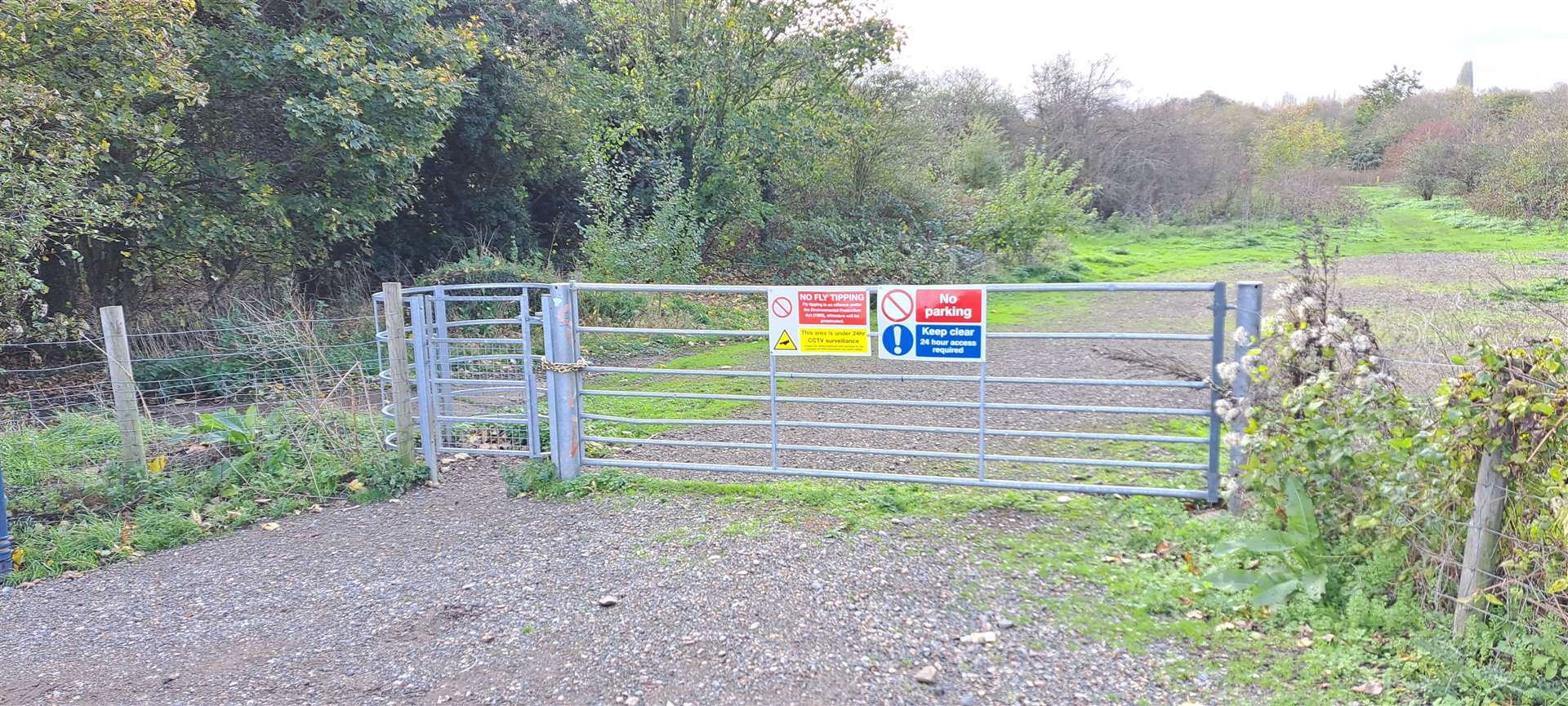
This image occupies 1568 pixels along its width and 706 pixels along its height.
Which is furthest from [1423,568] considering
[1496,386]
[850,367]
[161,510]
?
[850,367]

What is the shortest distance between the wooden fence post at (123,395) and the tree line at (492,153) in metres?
3.30

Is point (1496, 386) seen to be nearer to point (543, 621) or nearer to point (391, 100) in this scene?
point (543, 621)

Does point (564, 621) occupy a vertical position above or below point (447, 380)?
below

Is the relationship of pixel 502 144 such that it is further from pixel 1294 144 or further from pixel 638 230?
pixel 1294 144

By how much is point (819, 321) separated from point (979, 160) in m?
22.4

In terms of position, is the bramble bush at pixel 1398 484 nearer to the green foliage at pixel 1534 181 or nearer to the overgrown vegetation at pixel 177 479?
the overgrown vegetation at pixel 177 479

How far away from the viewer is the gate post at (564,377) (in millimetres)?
5578

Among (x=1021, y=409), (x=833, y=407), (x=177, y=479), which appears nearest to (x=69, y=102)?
(x=177, y=479)

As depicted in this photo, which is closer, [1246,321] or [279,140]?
[1246,321]

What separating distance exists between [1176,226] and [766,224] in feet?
63.5

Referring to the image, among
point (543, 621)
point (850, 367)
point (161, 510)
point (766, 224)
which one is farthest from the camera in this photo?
point (766, 224)

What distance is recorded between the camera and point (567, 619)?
3.95 metres

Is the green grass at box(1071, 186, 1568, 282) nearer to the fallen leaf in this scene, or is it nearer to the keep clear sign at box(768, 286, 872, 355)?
the keep clear sign at box(768, 286, 872, 355)

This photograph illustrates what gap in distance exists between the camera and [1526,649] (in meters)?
2.91
